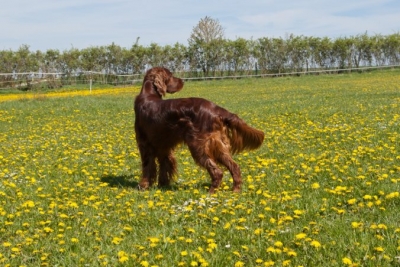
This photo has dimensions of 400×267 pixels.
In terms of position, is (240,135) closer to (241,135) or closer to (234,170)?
(241,135)

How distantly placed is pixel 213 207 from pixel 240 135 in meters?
1.17

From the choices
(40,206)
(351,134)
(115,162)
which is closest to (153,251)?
(40,206)

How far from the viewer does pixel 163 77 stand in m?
6.02

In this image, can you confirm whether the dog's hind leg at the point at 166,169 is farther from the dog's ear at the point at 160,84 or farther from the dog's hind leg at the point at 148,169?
the dog's ear at the point at 160,84

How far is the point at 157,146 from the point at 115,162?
5.51ft

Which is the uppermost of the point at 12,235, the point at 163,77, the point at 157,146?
the point at 163,77

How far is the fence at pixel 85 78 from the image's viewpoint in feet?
104

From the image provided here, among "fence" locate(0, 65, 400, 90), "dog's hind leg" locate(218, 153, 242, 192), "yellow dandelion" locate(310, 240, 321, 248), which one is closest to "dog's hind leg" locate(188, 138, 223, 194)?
"dog's hind leg" locate(218, 153, 242, 192)

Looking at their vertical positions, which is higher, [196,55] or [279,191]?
[196,55]

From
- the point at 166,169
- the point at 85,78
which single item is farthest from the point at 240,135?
the point at 85,78

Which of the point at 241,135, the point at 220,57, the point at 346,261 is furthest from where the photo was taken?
the point at 220,57

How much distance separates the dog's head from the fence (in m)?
22.9

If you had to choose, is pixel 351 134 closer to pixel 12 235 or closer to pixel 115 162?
pixel 115 162

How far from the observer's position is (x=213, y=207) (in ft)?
14.4
